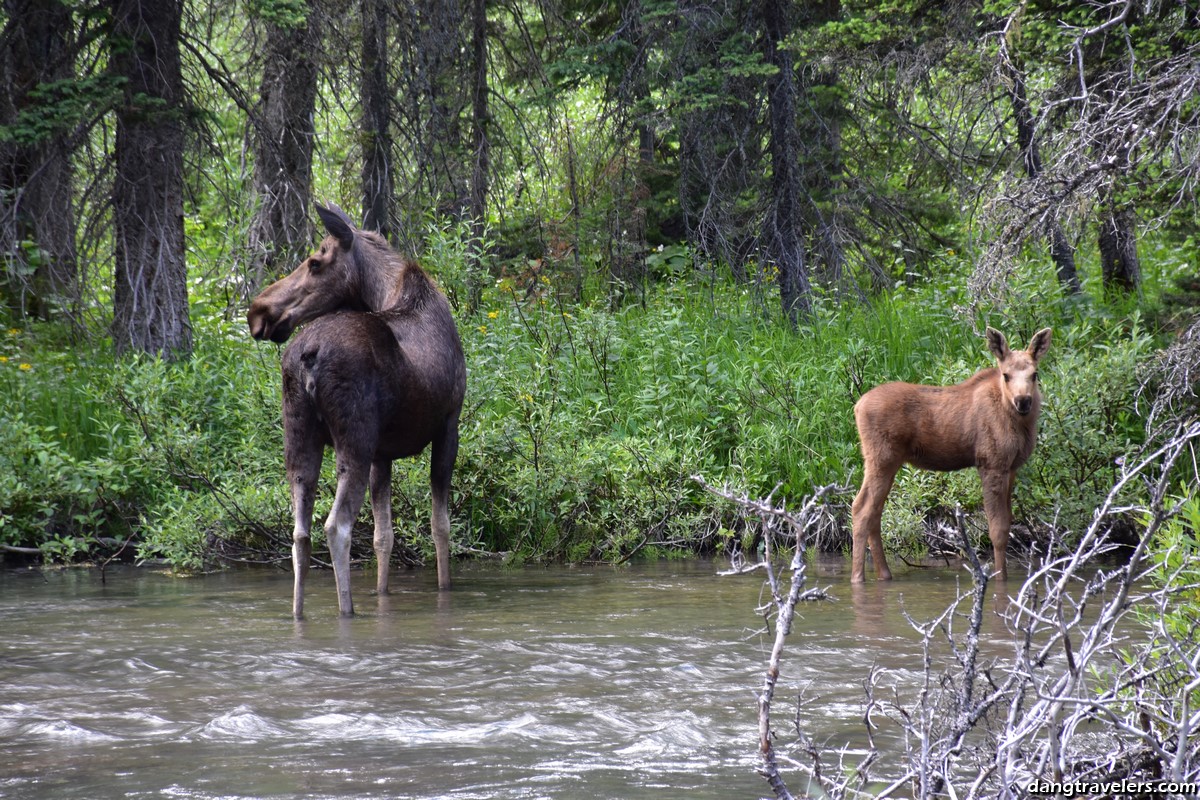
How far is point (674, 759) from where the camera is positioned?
410cm

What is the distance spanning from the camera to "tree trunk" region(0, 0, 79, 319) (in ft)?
36.5

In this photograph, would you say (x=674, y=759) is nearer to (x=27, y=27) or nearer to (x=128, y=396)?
(x=128, y=396)

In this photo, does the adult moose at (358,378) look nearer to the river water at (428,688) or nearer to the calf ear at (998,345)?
the river water at (428,688)

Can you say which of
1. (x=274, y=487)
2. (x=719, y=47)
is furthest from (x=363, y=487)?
(x=719, y=47)

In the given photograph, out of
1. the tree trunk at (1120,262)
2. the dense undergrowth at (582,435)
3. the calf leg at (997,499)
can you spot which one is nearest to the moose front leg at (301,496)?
the dense undergrowth at (582,435)

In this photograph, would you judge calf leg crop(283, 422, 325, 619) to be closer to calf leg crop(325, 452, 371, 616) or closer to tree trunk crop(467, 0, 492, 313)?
calf leg crop(325, 452, 371, 616)

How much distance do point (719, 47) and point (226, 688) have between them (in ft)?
30.4

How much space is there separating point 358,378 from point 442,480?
119 cm

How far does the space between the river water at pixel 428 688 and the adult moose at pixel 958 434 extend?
63 centimetres

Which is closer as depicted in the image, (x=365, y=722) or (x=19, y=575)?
(x=365, y=722)

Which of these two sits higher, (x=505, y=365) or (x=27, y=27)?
(x=27, y=27)

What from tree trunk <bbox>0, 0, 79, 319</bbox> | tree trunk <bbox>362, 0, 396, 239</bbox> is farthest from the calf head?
tree trunk <bbox>0, 0, 79, 319</bbox>

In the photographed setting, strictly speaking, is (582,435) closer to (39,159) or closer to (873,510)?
(873,510)

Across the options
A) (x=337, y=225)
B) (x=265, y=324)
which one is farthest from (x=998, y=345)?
(x=265, y=324)
